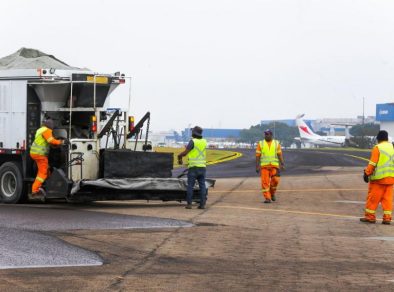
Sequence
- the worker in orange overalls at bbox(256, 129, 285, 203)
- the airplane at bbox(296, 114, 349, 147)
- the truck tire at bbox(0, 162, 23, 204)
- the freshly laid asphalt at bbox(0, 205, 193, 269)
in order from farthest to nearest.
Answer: the airplane at bbox(296, 114, 349, 147), the worker in orange overalls at bbox(256, 129, 285, 203), the truck tire at bbox(0, 162, 23, 204), the freshly laid asphalt at bbox(0, 205, 193, 269)

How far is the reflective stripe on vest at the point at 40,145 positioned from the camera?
620 inches

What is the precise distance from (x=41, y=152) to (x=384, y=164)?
6.76 m

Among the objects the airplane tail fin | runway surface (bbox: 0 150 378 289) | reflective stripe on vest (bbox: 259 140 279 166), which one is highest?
the airplane tail fin

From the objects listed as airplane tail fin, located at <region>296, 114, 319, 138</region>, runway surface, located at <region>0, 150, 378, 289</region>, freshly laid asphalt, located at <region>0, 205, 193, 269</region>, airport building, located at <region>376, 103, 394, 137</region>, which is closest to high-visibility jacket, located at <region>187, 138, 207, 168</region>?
runway surface, located at <region>0, 150, 378, 289</region>

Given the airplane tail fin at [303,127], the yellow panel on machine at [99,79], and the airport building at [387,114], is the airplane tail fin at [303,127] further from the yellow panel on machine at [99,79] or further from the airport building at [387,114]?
the yellow panel on machine at [99,79]

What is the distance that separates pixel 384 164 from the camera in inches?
566

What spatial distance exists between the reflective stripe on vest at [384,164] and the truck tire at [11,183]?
7.35 meters

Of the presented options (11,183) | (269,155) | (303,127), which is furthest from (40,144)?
(303,127)

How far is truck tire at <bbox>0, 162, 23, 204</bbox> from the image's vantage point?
1659cm

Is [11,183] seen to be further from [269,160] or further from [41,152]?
[269,160]

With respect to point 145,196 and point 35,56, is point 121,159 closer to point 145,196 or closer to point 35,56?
point 145,196

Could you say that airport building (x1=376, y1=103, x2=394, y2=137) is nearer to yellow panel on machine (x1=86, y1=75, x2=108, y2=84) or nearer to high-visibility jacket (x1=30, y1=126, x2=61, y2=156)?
yellow panel on machine (x1=86, y1=75, x2=108, y2=84)

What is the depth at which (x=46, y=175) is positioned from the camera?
15875 millimetres

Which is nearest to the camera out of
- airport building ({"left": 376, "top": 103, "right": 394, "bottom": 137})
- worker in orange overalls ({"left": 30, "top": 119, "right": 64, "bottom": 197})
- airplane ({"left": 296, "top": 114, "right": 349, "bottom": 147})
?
worker in orange overalls ({"left": 30, "top": 119, "right": 64, "bottom": 197})
